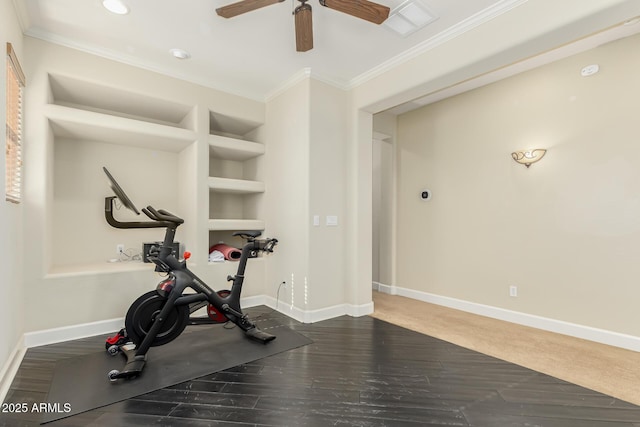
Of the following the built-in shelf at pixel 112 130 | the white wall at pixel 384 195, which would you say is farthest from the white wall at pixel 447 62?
the built-in shelf at pixel 112 130

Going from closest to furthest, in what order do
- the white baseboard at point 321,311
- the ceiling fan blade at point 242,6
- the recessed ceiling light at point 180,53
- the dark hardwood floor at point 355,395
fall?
the dark hardwood floor at point 355,395
the ceiling fan blade at point 242,6
the recessed ceiling light at point 180,53
the white baseboard at point 321,311

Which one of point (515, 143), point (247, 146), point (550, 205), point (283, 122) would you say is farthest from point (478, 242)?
point (247, 146)

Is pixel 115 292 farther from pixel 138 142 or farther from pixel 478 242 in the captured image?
pixel 478 242

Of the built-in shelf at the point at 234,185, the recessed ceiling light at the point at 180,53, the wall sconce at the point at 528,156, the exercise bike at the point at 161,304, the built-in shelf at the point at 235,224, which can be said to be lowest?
the exercise bike at the point at 161,304

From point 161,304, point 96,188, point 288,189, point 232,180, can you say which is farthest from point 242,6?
point 96,188

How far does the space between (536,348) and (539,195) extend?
168 centimetres

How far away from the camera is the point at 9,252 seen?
2.33 meters

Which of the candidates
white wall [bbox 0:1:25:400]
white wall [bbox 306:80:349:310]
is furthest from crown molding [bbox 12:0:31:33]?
white wall [bbox 306:80:349:310]

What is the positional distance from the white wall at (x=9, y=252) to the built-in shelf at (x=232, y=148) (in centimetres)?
177

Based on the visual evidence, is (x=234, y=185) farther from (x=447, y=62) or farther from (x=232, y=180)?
(x=447, y=62)

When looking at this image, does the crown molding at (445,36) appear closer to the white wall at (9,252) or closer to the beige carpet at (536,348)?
the beige carpet at (536,348)

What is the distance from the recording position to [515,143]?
3.73 meters

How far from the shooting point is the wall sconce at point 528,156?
3467mm

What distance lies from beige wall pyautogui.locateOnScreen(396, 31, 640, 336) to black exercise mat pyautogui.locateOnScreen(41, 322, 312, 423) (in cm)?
257
